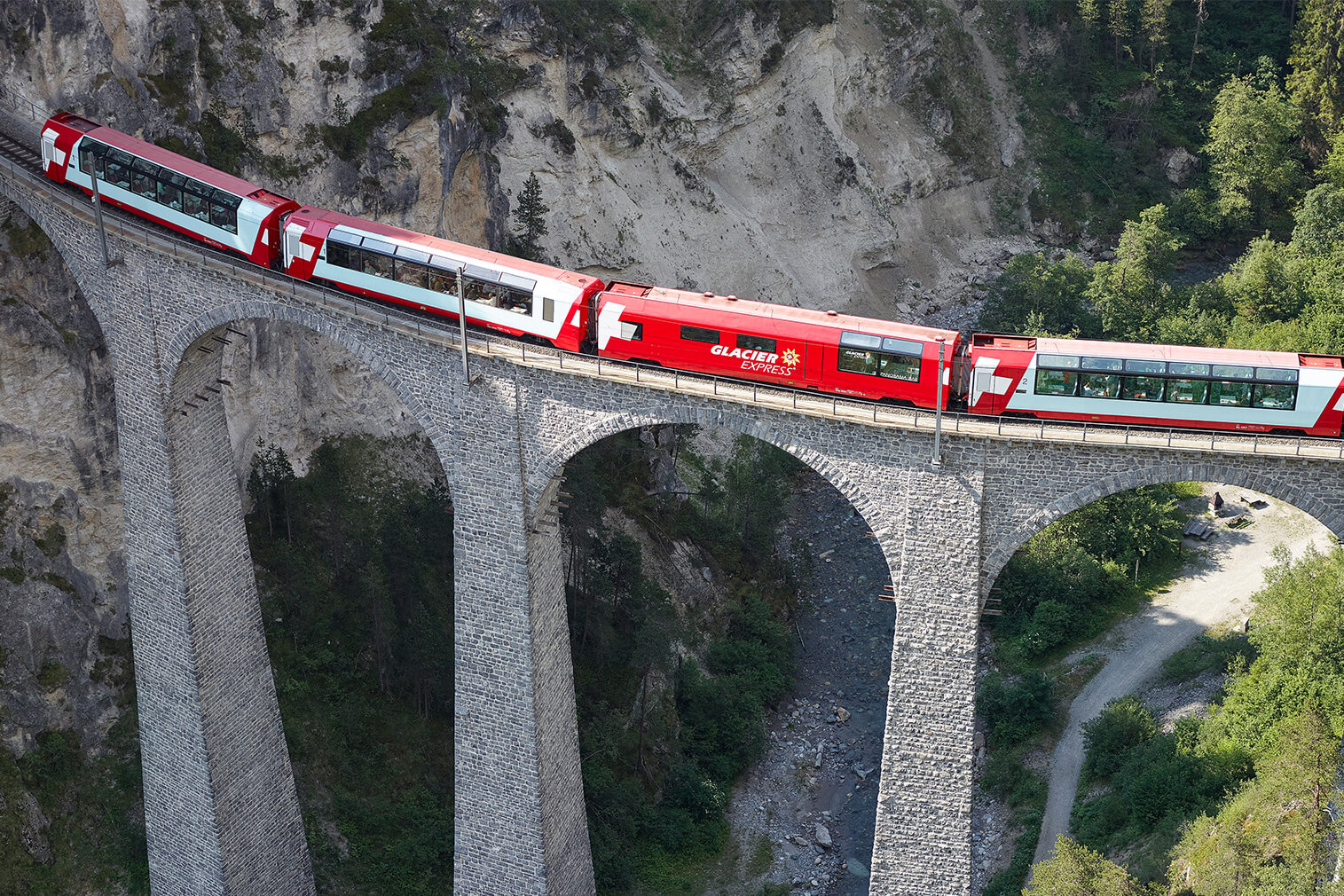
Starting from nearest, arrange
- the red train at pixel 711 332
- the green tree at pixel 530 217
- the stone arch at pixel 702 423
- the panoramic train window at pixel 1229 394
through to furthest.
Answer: the stone arch at pixel 702 423, the panoramic train window at pixel 1229 394, the red train at pixel 711 332, the green tree at pixel 530 217

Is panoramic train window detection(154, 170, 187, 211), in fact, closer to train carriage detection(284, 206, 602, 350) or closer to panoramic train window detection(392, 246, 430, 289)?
train carriage detection(284, 206, 602, 350)

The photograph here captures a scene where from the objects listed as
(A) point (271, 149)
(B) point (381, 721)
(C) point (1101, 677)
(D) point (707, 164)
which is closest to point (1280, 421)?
(C) point (1101, 677)

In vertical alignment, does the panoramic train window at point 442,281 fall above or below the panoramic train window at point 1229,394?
above

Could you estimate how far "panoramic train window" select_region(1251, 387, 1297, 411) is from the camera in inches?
1221

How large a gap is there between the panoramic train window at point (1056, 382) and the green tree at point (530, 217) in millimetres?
28468

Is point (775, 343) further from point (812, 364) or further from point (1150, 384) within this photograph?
point (1150, 384)

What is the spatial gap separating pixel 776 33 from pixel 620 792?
40.6 metres

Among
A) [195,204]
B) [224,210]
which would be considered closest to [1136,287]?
[224,210]

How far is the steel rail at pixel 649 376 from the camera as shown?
29078 millimetres

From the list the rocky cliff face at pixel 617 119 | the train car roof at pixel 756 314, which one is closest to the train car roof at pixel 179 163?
the rocky cliff face at pixel 617 119

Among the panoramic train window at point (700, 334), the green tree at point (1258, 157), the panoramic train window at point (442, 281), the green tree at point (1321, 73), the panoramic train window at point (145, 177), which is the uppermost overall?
the green tree at point (1321, 73)

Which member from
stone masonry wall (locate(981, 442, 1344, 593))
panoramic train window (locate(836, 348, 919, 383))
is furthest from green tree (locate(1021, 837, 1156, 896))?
panoramic train window (locate(836, 348, 919, 383))

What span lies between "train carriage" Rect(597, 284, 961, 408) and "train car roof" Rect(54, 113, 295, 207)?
11.1m

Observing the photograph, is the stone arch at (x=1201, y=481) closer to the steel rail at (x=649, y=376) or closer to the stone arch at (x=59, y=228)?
the steel rail at (x=649, y=376)
